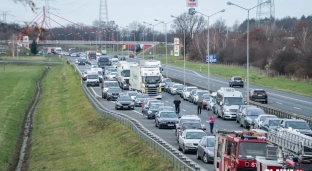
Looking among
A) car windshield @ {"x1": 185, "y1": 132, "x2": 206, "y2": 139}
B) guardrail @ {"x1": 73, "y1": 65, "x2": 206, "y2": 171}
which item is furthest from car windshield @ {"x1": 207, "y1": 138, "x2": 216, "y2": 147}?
car windshield @ {"x1": 185, "y1": 132, "x2": 206, "y2": 139}

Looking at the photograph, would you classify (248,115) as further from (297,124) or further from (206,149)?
(206,149)

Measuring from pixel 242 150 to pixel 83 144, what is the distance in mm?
21702

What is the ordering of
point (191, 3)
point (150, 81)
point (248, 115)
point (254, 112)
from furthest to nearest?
point (191, 3), point (150, 81), point (254, 112), point (248, 115)

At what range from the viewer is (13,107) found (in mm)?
68062

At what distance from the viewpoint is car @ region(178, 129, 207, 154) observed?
3225cm

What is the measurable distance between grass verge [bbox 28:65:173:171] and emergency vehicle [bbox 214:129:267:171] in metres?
3.71

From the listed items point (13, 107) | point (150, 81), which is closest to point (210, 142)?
point (150, 81)

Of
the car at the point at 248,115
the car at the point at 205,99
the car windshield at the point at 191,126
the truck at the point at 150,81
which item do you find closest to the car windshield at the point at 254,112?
the car at the point at 248,115

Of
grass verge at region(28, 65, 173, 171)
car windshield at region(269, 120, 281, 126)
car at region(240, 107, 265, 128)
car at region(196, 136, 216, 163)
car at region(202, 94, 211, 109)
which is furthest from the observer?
car at region(202, 94, 211, 109)

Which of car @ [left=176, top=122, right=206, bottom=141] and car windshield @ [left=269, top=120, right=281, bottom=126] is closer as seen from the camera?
car @ [left=176, top=122, right=206, bottom=141]

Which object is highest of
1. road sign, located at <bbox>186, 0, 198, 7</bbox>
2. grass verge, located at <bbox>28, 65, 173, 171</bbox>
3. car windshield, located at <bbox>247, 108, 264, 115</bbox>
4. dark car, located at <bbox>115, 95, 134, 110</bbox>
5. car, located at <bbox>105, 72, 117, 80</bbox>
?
road sign, located at <bbox>186, 0, 198, 7</bbox>

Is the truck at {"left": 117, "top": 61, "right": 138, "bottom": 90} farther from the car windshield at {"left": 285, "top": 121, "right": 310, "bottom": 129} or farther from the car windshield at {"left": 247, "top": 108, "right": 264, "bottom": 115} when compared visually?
the car windshield at {"left": 285, "top": 121, "right": 310, "bottom": 129}

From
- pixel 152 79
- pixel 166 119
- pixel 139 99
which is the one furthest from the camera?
pixel 152 79

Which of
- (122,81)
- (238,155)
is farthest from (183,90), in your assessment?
(238,155)
